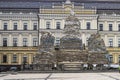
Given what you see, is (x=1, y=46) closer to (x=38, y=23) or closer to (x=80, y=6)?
(x=38, y=23)

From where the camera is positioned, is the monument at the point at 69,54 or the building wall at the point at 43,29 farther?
the building wall at the point at 43,29

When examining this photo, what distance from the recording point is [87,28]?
269 feet

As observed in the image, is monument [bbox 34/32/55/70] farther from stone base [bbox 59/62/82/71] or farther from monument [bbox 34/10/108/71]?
stone base [bbox 59/62/82/71]

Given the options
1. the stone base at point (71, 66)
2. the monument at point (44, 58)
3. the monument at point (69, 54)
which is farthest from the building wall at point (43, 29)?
the stone base at point (71, 66)

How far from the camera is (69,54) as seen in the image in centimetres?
5550

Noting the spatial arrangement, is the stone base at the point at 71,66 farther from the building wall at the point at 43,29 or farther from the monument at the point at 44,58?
the building wall at the point at 43,29

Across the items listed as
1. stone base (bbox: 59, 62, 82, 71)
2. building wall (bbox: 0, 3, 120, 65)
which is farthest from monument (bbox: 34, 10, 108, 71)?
building wall (bbox: 0, 3, 120, 65)

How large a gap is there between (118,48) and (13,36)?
79.0ft

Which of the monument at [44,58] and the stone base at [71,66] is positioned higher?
the monument at [44,58]

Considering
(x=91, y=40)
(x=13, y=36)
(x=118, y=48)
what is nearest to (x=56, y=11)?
(x=13, y=36)

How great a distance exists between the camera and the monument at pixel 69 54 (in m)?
53.6

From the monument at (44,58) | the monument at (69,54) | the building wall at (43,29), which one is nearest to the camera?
the monument at (44,58)

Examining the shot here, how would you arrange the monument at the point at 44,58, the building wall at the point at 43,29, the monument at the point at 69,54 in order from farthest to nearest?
the building wall at the point at 43,29, the monument at the point at 69,54, the monument at the point at 44,58

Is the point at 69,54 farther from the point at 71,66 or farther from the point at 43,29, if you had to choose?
the point at 43,29
